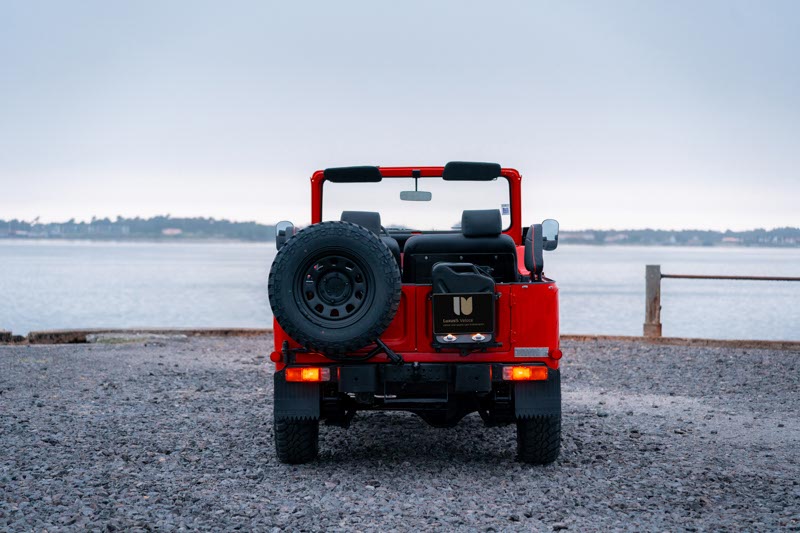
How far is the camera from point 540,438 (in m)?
5.70

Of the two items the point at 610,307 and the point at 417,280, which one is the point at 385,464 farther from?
the point at 610,307

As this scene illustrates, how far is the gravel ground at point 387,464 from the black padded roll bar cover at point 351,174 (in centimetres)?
204

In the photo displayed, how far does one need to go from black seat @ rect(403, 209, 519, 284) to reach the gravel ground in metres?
1.31

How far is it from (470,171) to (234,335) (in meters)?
8.90

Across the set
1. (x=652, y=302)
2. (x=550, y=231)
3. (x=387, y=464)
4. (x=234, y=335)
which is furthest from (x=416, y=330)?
(x=234, y=335)

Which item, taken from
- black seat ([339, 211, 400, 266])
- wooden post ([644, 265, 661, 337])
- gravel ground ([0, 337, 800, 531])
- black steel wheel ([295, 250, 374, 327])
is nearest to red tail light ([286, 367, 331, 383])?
black steel wheel ([295, 250, 374, 327])

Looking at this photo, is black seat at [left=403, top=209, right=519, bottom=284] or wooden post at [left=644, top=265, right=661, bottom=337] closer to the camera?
black seat at [left=403, top=209, right=519, bottom=284]

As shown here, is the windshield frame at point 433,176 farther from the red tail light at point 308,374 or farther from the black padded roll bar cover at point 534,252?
the red tail light at point 308,374

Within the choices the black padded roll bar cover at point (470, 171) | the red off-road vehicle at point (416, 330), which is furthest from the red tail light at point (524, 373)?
the black padded roll bar cover at point (470, 171)

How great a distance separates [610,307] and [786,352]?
4333cm

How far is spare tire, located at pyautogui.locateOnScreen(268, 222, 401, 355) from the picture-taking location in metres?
Answer: 4.99

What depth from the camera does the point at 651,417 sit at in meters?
7.77

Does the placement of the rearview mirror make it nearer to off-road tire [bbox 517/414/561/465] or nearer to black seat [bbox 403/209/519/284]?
black seat [bbox 403/209/519/284]

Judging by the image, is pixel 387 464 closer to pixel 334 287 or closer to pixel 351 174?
pixel 334 287
